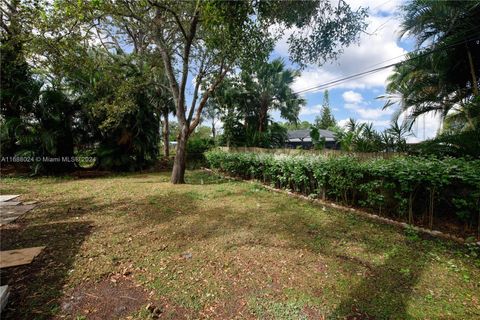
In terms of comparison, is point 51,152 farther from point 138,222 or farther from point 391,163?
point 391,163

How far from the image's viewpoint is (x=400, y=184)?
4.16m

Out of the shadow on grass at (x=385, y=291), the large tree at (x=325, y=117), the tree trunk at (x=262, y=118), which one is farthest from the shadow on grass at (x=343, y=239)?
the large tree at (x=325, y=117)

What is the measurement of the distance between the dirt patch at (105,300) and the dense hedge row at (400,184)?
4.21m

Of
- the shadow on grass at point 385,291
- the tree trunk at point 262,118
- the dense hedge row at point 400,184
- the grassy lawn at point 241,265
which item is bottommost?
the shadow on grass at point 385,291

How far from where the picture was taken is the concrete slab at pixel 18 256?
8.98 feet

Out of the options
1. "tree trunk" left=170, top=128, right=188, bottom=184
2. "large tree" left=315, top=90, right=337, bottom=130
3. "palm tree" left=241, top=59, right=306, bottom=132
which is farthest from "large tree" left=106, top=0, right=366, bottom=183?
"large tree" left=315, top=90, right=337, bottom=130

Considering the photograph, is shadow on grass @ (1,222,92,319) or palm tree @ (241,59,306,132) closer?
shadow on grass @ (1,222,92,319)

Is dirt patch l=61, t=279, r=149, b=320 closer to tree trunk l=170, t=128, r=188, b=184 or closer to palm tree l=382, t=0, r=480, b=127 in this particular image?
tree trunk l=170, t=128, r=188, b=184

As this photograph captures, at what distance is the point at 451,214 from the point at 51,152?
12.2 meters

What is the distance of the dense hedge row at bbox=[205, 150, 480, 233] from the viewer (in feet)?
11.7

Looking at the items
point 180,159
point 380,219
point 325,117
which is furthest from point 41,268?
point 325,117

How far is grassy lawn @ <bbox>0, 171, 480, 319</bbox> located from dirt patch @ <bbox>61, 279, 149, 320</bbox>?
0.08 feet

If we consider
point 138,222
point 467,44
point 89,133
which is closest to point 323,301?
point 138,222

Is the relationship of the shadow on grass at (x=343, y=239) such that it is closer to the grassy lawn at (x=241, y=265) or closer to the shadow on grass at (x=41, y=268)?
the grassy lawn at (x=241, y=265)
